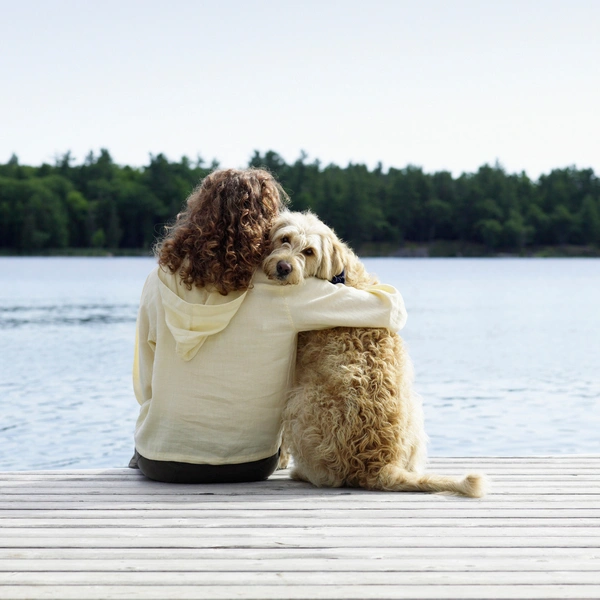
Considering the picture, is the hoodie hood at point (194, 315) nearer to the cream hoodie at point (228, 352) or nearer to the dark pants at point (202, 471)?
the cream hoodie at point (228, 352)

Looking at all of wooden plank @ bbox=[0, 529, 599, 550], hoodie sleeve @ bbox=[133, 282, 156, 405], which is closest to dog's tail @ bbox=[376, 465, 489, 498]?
wooden plank @ bbox=[0, 529, 599, 550]

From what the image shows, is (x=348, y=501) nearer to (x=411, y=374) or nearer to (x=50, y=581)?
(x=411, y=374)

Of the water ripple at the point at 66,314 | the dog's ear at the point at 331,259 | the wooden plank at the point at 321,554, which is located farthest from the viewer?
the water ripple at the point at 66,314

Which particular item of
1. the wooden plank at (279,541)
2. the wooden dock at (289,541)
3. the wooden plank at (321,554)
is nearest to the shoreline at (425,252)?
the wooden dock at (289,541)

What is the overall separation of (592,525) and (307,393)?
1.29 m

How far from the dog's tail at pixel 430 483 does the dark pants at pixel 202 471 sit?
1.94ft

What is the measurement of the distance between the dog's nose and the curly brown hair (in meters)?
0.14

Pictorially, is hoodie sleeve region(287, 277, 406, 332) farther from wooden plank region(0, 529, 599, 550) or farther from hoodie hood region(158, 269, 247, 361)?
wooden plank region(0, 529, 599, 550)

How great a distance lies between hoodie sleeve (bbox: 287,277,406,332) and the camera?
353 centimetres

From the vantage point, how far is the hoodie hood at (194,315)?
3518 millimetres

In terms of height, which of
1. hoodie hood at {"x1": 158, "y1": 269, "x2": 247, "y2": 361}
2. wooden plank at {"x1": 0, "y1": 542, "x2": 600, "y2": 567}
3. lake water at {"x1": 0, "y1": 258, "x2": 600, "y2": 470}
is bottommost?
lake water at {"x1": 0, "y1": 258, "x2": 600, "y2": 470}

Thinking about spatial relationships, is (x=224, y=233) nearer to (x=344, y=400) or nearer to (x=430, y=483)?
(x=344, y=400)

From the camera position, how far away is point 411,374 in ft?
12.3

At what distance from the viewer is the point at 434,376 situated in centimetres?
1491
